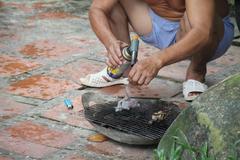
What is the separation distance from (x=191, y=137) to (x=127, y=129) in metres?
0.78

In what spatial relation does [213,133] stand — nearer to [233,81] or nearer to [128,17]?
[233,81]

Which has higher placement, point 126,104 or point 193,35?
point 193,35

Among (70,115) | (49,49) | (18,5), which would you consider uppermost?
(70,115)

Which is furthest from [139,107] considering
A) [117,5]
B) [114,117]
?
[117,5]

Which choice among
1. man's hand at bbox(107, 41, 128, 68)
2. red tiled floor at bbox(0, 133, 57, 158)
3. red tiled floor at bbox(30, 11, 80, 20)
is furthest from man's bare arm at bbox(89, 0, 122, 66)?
red tiled floor at bbox(30, 11, 80, 20)

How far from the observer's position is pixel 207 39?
10.0ft

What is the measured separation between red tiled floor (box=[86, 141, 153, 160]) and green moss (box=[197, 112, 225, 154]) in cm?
70

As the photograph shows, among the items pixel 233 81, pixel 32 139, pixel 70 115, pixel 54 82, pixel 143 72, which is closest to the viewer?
pixel 233 81

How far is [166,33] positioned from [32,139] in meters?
1.04

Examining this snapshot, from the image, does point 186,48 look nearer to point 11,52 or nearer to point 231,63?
point 231,63

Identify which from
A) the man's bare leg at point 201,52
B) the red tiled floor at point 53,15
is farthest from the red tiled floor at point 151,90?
the red tiled floor at point 53,15

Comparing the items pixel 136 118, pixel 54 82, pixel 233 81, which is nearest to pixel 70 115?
pixel 136 118

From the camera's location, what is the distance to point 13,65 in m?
4.08

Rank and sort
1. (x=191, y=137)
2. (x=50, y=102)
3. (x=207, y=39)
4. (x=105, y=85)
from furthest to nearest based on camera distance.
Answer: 1. (x=105, y=85)
2. (x=50, y=102)
3. (x=207, y=39)
4. (x=191, y=137)
